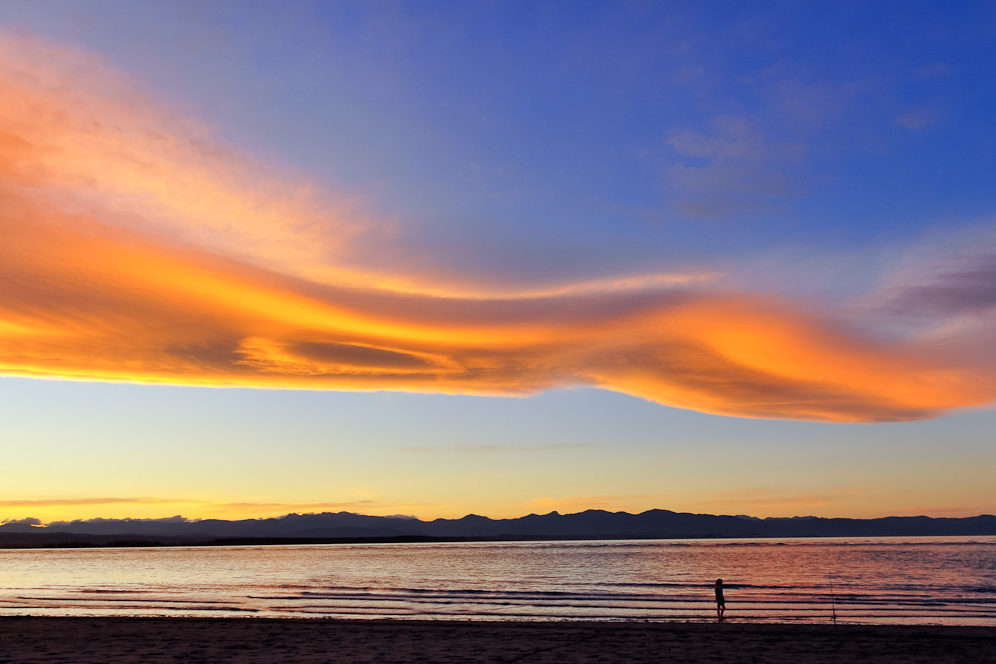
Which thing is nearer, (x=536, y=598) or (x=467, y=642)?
(x=467, y=642)

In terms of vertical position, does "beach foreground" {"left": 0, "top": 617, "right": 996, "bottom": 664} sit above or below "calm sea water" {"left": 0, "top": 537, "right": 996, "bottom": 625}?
above

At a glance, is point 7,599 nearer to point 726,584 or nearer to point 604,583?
point 604,583

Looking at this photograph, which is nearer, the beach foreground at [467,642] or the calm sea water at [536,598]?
the beach foreground at [467,642]

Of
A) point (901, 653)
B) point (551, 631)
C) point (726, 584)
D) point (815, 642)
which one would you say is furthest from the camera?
point (726, 584)

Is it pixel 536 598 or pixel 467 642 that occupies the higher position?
pixel 467 642

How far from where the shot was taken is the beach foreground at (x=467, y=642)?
84.8 feet

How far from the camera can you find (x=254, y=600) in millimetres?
57312

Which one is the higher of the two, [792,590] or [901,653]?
[901,653]

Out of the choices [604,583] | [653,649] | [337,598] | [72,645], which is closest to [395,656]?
[653,649]

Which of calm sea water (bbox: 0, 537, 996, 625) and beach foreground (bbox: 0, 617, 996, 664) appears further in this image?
calm sea water (bbox: 0, 537, 996, 625)

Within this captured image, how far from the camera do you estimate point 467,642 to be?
97.6ft

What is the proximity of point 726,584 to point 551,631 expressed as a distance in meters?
49.8

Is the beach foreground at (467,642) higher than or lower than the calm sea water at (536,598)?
higher

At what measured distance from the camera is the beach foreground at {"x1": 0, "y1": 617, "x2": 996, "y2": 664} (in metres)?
25.9
